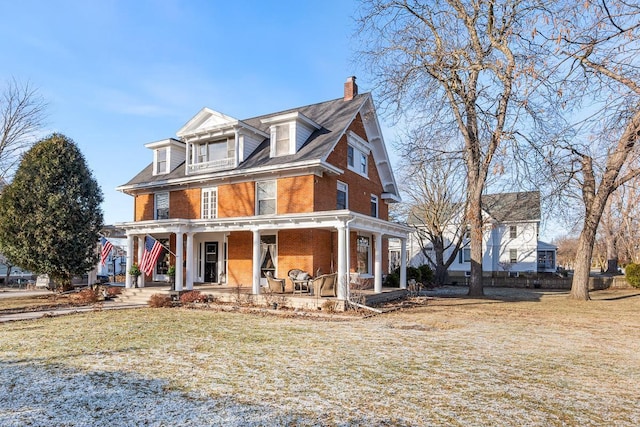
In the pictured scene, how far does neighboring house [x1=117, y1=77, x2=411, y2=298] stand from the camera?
56.3ft

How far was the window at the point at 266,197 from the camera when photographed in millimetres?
18250

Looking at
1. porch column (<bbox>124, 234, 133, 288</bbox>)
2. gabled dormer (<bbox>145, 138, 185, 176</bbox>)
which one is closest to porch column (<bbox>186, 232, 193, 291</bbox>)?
porch column (<bbox>124, 234, 133, 288</bbox>)

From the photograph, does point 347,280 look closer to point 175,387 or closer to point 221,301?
point 221,301

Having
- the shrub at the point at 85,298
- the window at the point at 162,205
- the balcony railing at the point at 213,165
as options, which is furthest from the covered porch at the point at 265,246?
the balcony railing at the point at 213,165

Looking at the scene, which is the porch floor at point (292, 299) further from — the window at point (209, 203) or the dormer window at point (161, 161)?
the dormer window at point (161, 161)

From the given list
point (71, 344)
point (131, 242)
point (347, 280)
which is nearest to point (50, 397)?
point (71, 344)

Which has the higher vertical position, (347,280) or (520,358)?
(347,280)

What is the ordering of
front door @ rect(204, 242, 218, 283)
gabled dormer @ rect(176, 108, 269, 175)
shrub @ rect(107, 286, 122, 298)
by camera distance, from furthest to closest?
front door @ rect(204, 242, 218, 283) → gabled dormer @ rect(176, 108, 269, 175) → shrub @ rect(107, 286, 122, 298)

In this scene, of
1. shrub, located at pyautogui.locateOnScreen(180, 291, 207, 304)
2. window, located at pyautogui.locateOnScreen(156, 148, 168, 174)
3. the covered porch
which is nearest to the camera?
the covered porch

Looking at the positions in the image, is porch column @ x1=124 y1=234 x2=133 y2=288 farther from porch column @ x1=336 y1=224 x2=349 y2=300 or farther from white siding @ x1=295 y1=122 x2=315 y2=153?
porch column @ x1=336 y1=224 x2=349 y2=300

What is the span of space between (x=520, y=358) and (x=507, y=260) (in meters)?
34.5

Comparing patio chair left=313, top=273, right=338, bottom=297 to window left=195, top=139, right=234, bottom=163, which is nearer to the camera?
patio chair left=313, top=273, right=338, bottom=297

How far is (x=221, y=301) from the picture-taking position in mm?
15992

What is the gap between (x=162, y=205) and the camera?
21.8 metres
